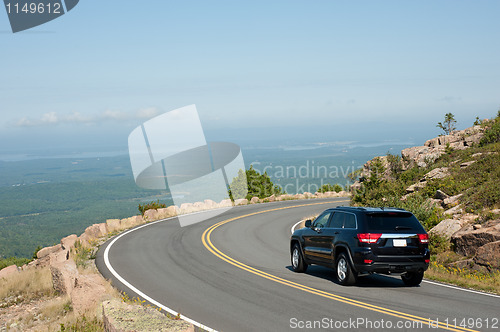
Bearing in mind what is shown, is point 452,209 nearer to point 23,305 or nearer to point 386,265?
point 386,265

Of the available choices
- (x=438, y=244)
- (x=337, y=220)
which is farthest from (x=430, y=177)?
(x=337, y=220)

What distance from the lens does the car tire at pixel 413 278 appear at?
40.5 feet

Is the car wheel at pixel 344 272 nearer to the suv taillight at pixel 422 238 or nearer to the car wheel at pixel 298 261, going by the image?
the suv taillight at pixel 422 238

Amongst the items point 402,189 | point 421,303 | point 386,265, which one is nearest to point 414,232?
point 386,265

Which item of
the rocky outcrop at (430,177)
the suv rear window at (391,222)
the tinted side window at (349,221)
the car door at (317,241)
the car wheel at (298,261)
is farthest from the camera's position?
the rocky outcrop at (430,177)

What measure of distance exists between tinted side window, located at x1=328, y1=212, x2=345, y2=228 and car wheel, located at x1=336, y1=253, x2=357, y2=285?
0.89m

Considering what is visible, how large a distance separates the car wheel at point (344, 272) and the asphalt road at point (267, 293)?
0.18 meters

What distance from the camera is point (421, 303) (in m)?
10.3

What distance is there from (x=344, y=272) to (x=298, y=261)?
2.70 metres

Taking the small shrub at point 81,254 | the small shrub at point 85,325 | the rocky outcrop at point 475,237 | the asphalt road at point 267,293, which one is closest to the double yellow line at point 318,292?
the asphalt road at point 267,293

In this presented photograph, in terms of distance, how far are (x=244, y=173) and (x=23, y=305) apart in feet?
167

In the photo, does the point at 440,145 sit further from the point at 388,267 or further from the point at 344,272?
the point at 388,267

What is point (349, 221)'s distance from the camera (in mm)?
12359

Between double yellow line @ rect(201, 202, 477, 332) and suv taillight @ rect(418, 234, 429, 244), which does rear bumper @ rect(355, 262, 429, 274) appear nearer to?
suv taillight @ rect(418, 234, 429, 244)
